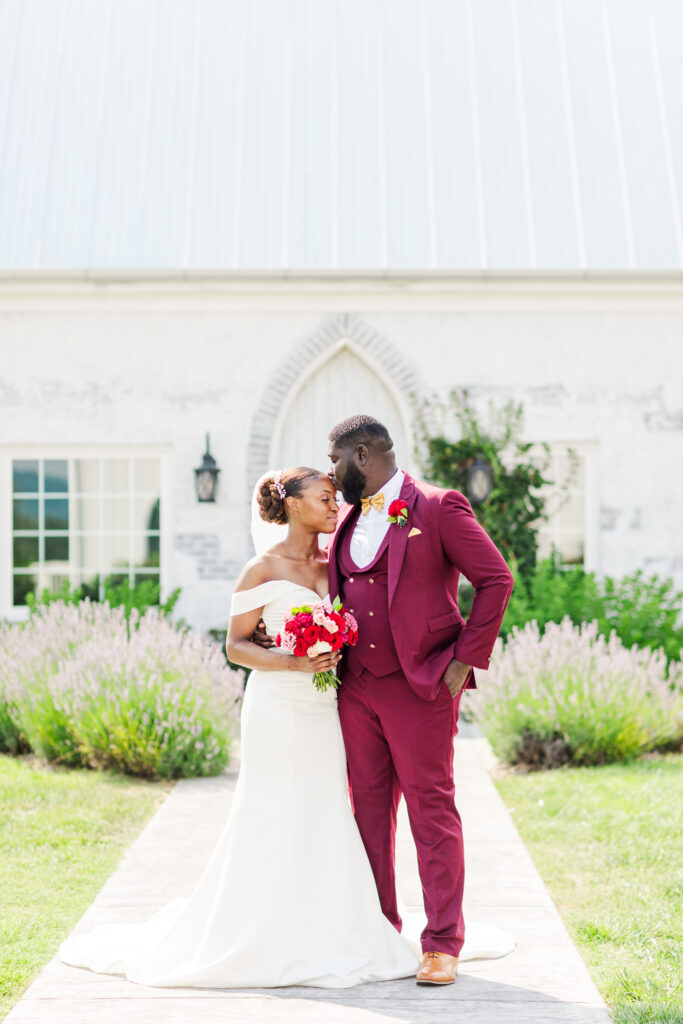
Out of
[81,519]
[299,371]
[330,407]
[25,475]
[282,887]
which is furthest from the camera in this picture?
[81,519]

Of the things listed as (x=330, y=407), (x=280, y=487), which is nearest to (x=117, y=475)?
(x=330, y=407)

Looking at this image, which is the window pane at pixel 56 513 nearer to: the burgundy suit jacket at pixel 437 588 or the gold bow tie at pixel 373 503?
the gold bow tie at pixel 373 503

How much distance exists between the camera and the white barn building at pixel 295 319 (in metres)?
9.74

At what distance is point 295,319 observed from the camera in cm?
984

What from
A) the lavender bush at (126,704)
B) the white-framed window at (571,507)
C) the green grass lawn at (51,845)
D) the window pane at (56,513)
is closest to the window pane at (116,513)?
the window pane at (56,513)

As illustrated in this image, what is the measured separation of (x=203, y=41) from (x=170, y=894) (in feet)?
30.8

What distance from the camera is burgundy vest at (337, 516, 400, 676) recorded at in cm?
396

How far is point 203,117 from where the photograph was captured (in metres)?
10.8

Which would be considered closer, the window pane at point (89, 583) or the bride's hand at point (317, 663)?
the bride's hand at point (317, 663)

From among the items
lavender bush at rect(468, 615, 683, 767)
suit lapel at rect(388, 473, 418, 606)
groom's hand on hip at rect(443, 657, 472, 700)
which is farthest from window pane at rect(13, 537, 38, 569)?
groom's hand on hip at rect(443, 657, 472, 700)

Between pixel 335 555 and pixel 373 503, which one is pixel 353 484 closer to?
pixel 373 503

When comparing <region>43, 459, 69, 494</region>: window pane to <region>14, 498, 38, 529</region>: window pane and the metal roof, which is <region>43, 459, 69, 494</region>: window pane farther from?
the metal roof

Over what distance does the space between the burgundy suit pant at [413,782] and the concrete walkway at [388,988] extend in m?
0.26

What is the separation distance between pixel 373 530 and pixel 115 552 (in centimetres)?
642
